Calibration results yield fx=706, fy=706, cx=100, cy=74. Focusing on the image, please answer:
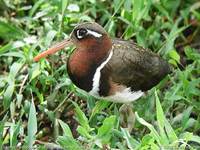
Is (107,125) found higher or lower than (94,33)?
lower

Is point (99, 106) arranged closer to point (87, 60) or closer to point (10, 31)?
point (87, 60)

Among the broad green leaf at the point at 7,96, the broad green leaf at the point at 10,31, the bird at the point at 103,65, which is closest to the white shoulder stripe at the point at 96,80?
the bird at the point at 103,65

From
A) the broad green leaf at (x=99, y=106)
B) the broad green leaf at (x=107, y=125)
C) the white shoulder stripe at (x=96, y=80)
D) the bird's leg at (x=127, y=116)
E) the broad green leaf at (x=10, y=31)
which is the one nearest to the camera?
the broad green leaf at (x=107, y=125)

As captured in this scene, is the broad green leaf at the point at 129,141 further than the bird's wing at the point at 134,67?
No

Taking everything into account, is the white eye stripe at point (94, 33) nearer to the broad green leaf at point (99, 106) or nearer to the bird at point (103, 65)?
the bird at point (103, 65)

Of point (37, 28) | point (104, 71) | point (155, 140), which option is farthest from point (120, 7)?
point (155, 140)

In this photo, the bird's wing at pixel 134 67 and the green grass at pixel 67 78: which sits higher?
the bird's wing at pixel 134 67

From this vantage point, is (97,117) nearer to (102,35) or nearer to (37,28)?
(102,35)

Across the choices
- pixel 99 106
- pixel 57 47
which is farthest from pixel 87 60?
pixel 99 106
